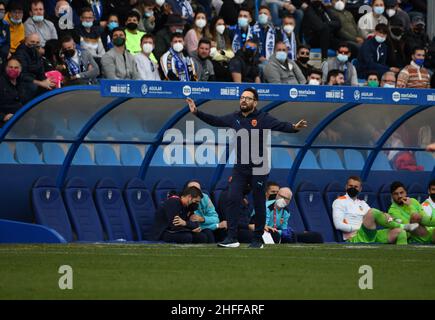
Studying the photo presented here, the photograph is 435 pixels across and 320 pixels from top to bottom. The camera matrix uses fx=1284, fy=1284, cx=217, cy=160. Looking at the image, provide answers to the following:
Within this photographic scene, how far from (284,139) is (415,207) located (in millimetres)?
2481

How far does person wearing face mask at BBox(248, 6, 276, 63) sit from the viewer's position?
2395 centimetres

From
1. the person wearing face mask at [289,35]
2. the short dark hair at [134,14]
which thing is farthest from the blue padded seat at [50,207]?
the person wearing face mask at [289,35]

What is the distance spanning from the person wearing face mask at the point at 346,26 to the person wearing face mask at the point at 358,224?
6.92 metres

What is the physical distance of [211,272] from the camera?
1323 cm

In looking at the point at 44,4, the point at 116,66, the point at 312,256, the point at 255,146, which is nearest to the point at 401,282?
the point at 312,256

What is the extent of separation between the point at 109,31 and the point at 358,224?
5.53 meters

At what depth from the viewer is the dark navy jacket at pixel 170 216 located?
59.7ft

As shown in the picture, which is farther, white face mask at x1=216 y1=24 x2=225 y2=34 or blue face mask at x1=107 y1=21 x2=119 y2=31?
white face mask at x1=216 y1=24 x2=225 y2=34

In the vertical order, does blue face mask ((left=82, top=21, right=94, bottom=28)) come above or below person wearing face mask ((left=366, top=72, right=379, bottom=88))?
above

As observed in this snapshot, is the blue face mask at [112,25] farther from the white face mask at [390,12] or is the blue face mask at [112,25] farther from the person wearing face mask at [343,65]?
the white face mask at [390,12]

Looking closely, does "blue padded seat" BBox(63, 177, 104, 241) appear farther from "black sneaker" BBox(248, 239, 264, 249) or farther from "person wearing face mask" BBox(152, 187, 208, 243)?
"black sneaker" BBox(248, 239, 264, 249)

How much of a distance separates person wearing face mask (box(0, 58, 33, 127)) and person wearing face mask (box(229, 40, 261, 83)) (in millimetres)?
4369

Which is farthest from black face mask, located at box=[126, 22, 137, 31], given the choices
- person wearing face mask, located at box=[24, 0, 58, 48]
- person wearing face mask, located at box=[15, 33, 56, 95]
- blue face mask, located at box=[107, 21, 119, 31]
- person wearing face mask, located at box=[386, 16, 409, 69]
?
person wearing face mask, located at box=[386, 16, 409, 69]

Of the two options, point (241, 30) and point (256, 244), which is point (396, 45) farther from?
point (256, 244)
